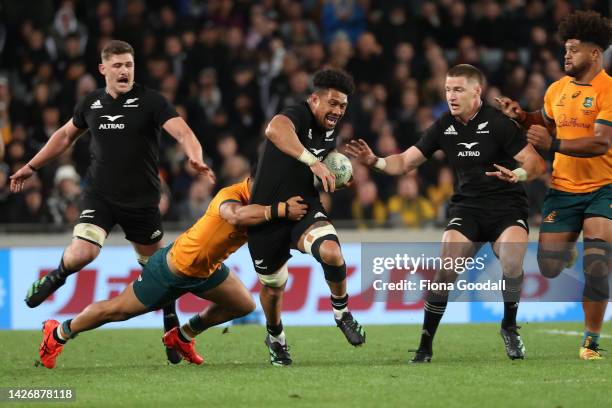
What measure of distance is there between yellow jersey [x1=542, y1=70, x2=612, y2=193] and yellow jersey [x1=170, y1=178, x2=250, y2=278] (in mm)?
2745

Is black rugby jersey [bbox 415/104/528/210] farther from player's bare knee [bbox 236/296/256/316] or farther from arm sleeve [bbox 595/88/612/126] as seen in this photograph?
player's bare knee [bbox 236/296/256/316]

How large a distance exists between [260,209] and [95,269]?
6215 millimetres

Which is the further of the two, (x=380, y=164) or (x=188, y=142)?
(x=188, y=142)

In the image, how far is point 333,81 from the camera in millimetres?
9141

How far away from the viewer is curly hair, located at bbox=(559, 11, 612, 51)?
9.43 metres

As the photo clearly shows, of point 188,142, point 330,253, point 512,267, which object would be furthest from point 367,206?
point 330,253

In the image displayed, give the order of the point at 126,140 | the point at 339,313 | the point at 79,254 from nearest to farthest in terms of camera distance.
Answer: the point at 339,313 < the point at 79,254 < the point at 126,140

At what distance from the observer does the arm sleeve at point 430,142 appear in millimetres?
9727

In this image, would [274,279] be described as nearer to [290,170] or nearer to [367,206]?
[290,170]

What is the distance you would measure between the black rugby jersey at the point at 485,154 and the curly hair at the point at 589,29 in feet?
2.88

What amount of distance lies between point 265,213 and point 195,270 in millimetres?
717

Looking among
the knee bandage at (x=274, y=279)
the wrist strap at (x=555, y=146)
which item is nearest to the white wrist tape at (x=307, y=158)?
the knee bandage at (x=274, y=279)

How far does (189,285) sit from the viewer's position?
30.1 feet

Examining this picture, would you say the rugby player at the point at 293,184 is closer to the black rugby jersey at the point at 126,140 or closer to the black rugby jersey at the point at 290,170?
the black rugby jersey at the point at 290,170
